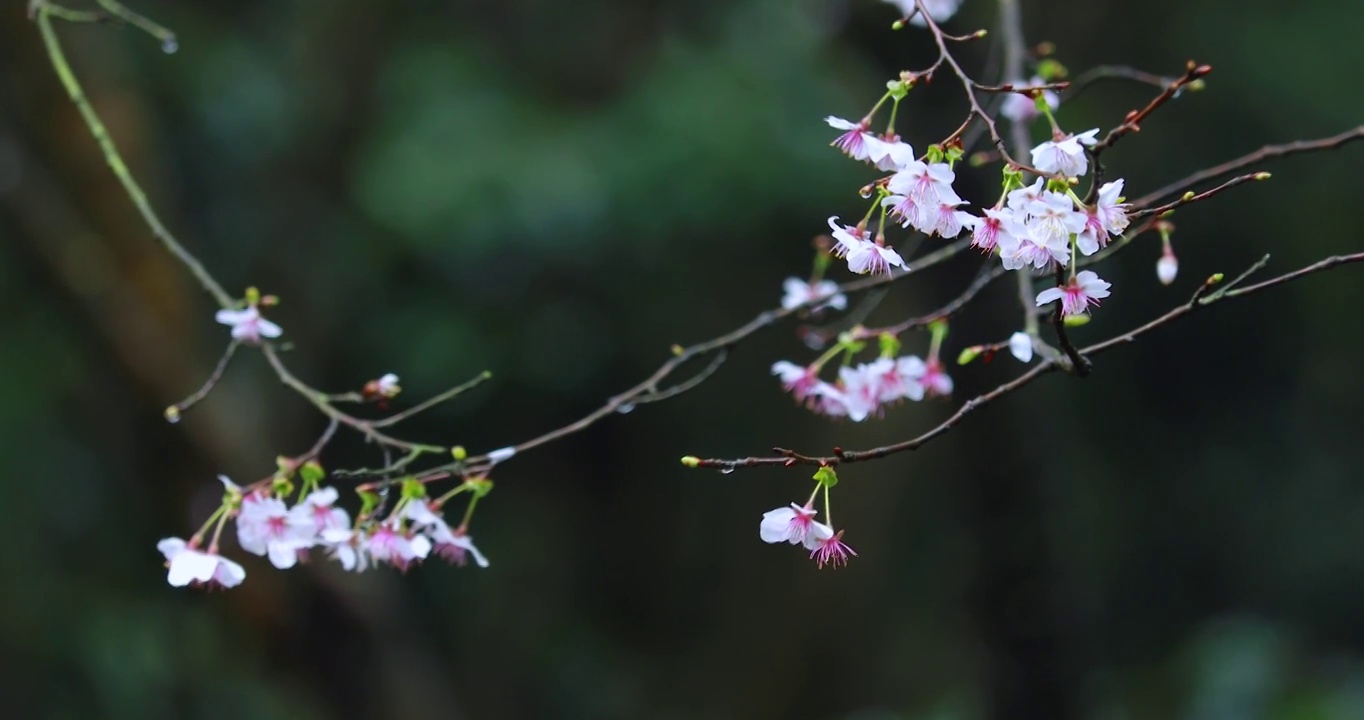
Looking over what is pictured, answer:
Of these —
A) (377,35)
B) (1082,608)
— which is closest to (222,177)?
(377,35)

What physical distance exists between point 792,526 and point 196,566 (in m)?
0.46

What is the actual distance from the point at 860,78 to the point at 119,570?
256 centimetres

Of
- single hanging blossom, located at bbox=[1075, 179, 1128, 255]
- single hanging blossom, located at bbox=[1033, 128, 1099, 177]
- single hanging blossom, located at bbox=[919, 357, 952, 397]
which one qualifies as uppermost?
single hanging blossom, located at bbox=[919, 357, 952, 397]

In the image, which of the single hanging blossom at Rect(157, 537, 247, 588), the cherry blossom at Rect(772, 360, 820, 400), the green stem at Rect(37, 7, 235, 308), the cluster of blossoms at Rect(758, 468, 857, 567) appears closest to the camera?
the cluster of blossoms at Rect(758, 468, 857, 567)

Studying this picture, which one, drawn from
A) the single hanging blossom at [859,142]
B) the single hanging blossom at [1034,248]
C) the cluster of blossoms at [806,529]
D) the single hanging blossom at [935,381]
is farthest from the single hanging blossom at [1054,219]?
the single hanging blossom at [935,381]

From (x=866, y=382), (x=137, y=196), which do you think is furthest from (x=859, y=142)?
(x=137, y=196)

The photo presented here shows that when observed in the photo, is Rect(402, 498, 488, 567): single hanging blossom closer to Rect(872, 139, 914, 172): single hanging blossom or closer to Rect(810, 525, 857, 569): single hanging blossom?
Rect(810, 525, 857, 569): single hanging blossom

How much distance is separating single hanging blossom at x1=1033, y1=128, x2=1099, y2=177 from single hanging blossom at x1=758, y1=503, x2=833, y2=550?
0.86ft

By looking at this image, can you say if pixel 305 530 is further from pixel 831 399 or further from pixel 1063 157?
pixel 1063 157

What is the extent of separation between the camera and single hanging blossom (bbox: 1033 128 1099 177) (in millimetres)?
678

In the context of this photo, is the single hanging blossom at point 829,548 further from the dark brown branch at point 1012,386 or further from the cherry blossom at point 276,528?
the cherry blossom at point 276,528

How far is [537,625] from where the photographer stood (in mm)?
3936

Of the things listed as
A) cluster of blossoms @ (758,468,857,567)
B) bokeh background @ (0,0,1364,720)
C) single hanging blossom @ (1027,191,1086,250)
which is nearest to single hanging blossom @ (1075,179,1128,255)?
single hanging blossom @ (1027,191,1086,250)

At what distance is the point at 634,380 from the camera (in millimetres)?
3594
